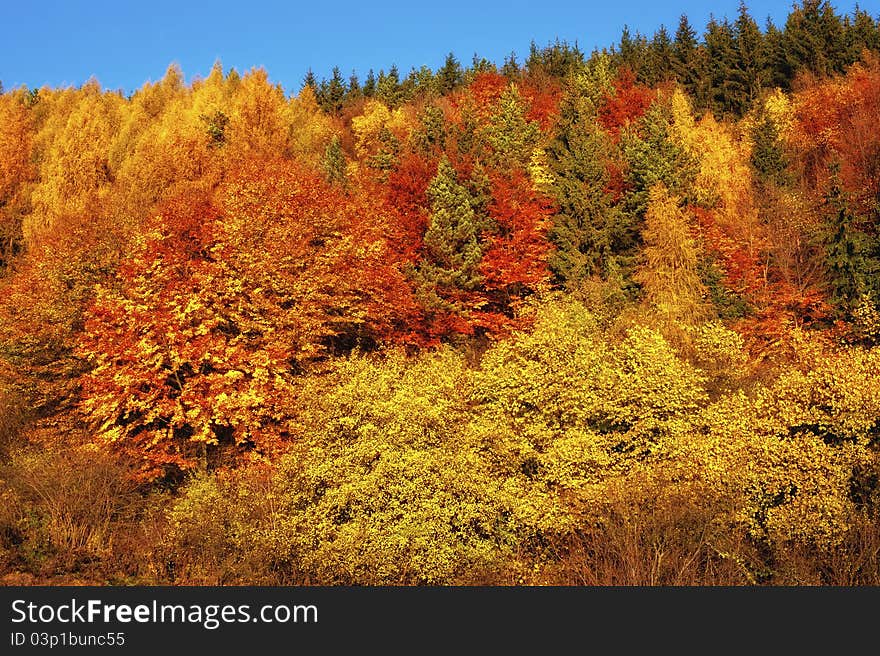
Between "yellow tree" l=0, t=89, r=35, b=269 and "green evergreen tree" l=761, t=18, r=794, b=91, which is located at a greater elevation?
"green evergreen tree" l=761, t=18, r=794, b=91

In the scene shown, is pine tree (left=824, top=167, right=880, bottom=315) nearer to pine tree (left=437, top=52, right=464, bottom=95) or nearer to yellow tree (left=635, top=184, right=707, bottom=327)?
yellow tree (left=635, top=184, right=707, bottom=327)

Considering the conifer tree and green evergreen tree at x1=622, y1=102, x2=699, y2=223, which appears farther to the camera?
the conifer tree

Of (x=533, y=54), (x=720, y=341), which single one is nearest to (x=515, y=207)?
(x=720, y=341)

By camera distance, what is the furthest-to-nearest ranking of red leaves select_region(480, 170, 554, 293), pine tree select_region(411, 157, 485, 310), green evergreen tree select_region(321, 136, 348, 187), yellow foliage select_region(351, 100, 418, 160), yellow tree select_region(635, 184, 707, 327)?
yellow foliage select_region(351, 100, 418, 160)
green evergreen tree select_region(321, 136, 348, 187)
red leaves select_region(480, 170, 554, 293)
pine tree select_region(411, 157, 485, 310)
yellow tree select_region(635, 184, 707, 327)

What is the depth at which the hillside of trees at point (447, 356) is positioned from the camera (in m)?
19.9

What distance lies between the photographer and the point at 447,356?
28.7 metres

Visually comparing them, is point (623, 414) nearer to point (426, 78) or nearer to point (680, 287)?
point (680, 287)

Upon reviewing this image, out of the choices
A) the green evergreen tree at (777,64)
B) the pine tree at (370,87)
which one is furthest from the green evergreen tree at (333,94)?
the green evergreen tree at (777,64)

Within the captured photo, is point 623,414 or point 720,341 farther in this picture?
point 720,341

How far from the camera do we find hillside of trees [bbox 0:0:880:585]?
19859 millimetres

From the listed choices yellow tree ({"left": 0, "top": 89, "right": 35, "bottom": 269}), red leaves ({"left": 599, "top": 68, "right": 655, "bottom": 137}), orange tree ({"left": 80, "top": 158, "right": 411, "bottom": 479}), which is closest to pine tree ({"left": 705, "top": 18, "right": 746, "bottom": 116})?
red leaves ({"left": 599, "top": 68, "right": 655, "bottom": 137})

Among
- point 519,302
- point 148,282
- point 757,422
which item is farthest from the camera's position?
point 519,302

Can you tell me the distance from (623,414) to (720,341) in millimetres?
8002

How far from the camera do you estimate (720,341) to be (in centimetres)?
2938
